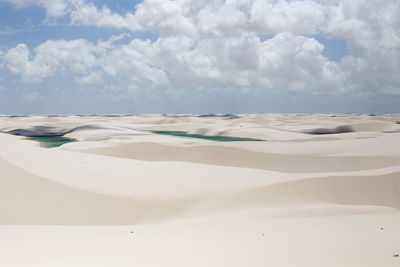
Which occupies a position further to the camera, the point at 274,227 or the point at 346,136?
the point at 346,136

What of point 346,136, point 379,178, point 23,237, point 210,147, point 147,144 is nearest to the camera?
point 23,237

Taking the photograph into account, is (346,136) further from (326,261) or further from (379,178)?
(326,261)

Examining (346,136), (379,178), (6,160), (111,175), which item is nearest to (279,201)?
(379,178)

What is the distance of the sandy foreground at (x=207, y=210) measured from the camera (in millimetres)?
4172

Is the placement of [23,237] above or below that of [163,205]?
above

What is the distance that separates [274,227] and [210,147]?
55.1 feet

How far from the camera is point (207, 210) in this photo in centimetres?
895

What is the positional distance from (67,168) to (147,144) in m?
12.0

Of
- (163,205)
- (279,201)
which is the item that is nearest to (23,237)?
(163,205)

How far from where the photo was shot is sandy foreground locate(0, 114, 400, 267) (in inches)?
164

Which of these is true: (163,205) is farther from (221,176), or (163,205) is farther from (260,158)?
(260,158)

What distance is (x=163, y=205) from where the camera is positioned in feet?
31.2

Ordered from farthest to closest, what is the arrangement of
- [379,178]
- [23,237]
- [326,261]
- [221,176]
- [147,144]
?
1. [147,144]
2. [221,176]
3. [379,178]
4. [23,237]
5. [326,261]

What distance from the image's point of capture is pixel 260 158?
2036 centimetres
